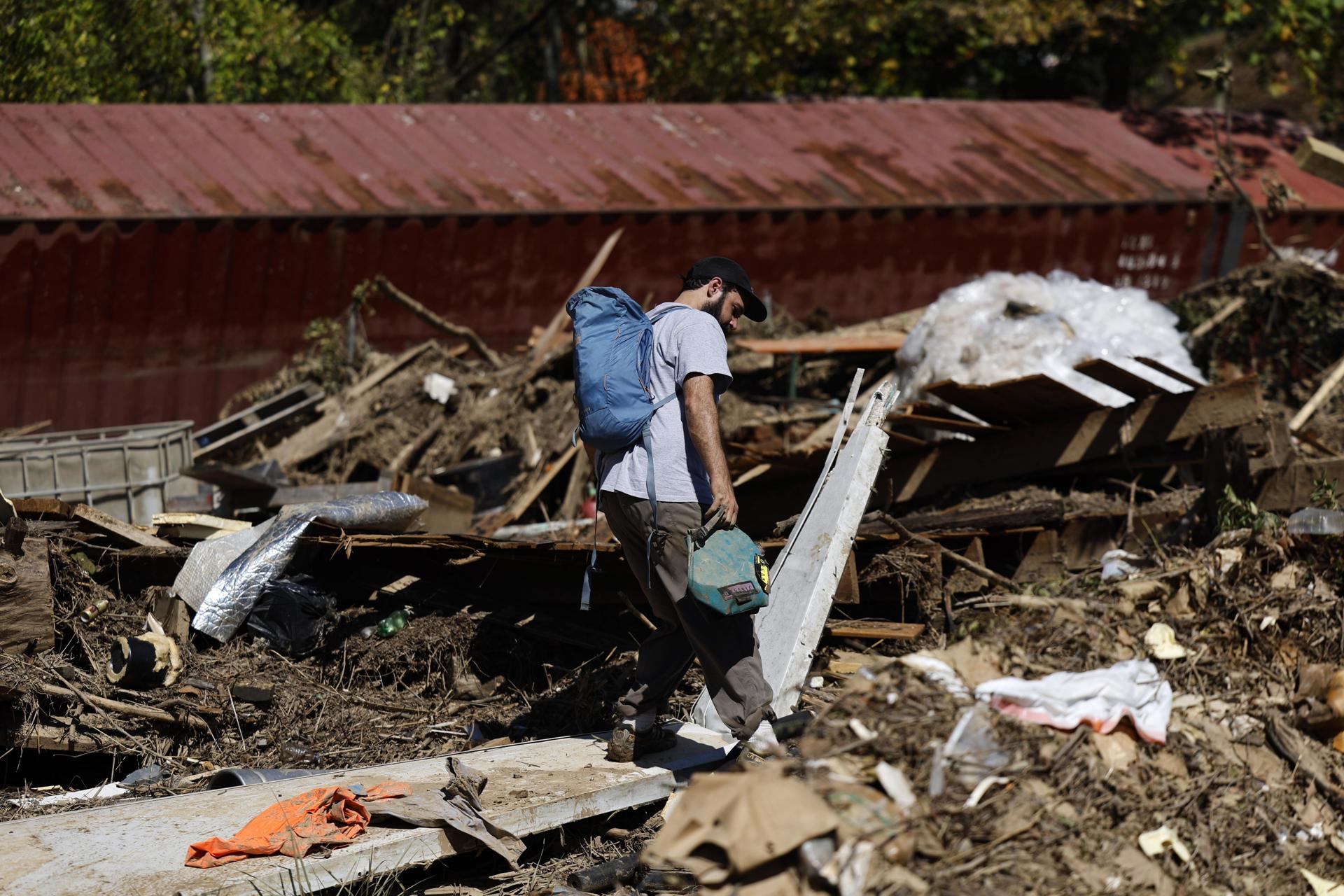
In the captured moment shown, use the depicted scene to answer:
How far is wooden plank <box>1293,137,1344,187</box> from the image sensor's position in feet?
23.4

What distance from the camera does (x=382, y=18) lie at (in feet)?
69.6

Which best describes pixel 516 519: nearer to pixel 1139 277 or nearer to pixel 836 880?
pixel 836 880

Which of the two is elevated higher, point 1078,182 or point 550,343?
point 1078,182

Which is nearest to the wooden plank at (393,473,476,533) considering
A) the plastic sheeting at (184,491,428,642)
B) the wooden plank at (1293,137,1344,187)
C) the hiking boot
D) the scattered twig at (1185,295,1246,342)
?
the plastic sheeting at (184,491,428,642)

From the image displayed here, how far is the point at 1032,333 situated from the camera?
7445 millimetres

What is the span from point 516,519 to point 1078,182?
27.7 feet

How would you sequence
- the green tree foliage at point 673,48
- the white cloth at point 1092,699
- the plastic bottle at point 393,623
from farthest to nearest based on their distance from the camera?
the green tree foliage at point 673,48
the plastic bottle at point 393,623
the white cloth at point 1092,699

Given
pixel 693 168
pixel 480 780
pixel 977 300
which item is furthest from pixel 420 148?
pixel 480 780

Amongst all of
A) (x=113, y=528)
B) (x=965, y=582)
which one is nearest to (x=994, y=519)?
(x=965, y=582)

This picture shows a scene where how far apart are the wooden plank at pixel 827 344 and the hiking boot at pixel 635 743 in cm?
522

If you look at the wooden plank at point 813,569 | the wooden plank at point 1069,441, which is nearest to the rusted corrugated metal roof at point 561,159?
the wooden plank at point 1069,441

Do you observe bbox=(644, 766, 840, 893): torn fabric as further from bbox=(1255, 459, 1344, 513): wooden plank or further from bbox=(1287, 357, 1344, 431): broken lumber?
bbox=(1287, 357, 1344, 431): broken lumber

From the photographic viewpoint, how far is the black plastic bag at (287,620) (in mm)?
5629

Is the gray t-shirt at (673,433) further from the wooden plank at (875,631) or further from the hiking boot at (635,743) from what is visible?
the wooden plank at (875,631)
